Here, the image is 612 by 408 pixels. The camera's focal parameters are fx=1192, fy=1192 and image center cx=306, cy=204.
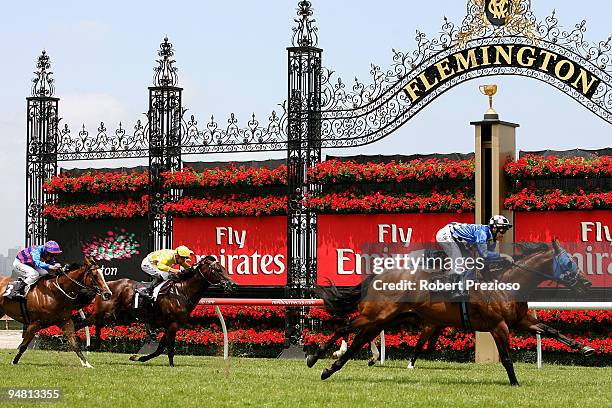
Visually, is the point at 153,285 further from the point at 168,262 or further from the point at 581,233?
the point at 581,233

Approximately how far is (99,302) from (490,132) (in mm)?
6703

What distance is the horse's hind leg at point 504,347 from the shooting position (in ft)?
43.9

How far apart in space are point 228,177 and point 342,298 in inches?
278

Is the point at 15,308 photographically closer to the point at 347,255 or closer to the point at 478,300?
the point at 347,255

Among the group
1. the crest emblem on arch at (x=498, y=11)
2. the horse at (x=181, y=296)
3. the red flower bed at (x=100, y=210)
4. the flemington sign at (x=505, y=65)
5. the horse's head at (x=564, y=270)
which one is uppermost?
the crest emblem on arch at (x=498, y=11)

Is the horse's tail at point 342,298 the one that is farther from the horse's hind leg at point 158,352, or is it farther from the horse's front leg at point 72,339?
the horse's front leg at point 72,339

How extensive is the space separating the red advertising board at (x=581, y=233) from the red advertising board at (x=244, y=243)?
4259 millimetres

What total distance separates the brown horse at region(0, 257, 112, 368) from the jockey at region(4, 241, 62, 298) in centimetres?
14

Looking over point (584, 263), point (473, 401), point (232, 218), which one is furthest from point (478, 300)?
point (232, 218)

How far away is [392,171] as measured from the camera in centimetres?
1962

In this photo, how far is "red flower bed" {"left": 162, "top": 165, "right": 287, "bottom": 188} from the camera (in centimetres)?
2064

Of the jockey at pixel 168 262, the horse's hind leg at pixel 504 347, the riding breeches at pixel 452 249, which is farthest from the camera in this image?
the jockey at pixel 168 262

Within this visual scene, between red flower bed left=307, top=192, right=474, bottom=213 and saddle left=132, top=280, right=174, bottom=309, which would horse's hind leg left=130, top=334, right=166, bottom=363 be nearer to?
saddle left=132, top=280, right=174, bottom=309

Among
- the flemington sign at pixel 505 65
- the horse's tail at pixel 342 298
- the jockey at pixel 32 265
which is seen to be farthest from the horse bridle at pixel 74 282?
the flemington sign at pixel 505 65
